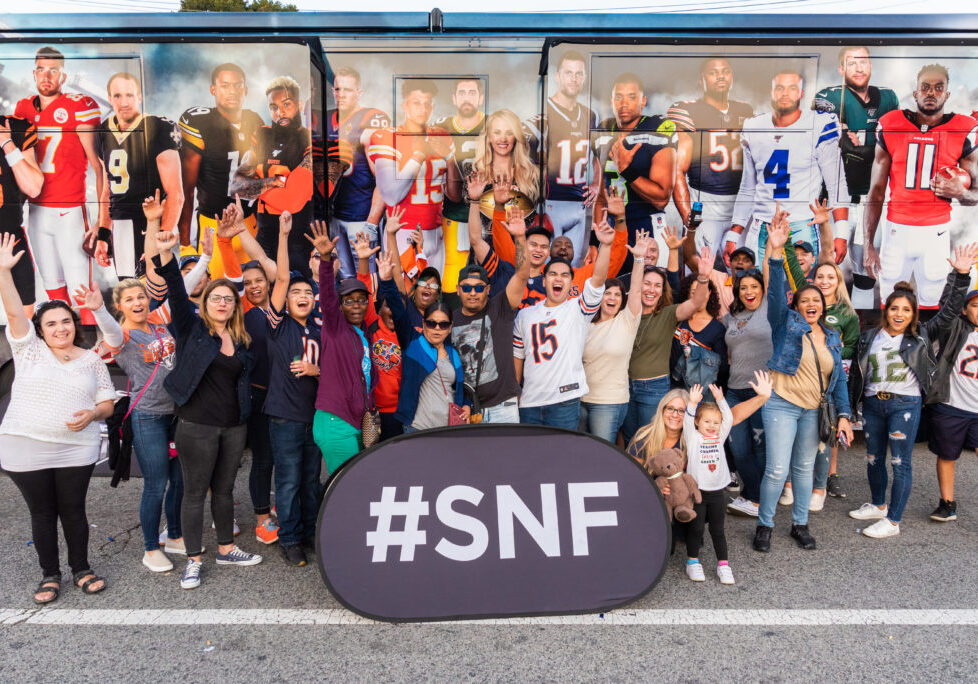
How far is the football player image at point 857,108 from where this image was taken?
17.6 feet

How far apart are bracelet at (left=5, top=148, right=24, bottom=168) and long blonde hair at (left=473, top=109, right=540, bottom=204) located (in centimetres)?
377

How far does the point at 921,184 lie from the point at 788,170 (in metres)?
1.15

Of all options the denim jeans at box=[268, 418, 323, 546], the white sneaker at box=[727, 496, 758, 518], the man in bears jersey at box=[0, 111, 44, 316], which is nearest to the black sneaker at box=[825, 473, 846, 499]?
the white sneaker at box=[727, 496, 758, 518]

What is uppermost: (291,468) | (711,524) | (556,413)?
(556,413)

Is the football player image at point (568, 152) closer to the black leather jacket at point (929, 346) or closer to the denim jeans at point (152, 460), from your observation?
the black leather jacket at point (929, 346)

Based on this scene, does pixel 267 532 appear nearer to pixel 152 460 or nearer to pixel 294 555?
pixel 294 555

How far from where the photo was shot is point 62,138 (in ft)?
17.4

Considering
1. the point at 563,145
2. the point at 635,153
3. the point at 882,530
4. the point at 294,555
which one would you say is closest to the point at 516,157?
the point at 563,145

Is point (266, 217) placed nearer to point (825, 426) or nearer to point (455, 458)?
point (455, 458)

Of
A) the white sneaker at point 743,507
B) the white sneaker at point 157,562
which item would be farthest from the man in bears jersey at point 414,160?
the white sneaker at point 743,507

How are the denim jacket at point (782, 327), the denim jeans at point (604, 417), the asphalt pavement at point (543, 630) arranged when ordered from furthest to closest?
the denim jeans at point (604, 417), the denim jacket at point (782, 327), the asphalt pavement at point (543, 630)

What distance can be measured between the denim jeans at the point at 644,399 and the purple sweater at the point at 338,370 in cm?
192

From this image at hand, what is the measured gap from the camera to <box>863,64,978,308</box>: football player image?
17.6 feet

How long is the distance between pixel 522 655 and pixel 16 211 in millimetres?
5375
